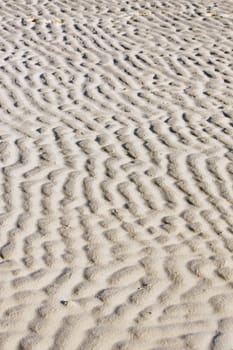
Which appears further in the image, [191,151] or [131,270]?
[191,151]

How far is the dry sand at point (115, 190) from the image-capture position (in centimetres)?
437

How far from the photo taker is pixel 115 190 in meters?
6.02

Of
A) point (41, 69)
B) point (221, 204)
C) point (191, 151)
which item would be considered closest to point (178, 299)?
point (221, 204)

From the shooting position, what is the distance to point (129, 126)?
24.3ft

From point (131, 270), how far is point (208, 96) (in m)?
3.83

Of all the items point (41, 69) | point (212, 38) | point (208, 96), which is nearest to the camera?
point (208, 96)

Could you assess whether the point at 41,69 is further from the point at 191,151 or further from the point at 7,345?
the point at 7,345

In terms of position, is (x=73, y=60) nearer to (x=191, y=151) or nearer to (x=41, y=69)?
(x=41, y=69)

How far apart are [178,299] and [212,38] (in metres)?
6.70

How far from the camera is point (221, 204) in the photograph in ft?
19.2

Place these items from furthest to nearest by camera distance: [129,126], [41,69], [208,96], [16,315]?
[41,69]
[208,96]
[129,126]
[16,315]

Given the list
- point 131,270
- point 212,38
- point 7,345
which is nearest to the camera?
point 7,345

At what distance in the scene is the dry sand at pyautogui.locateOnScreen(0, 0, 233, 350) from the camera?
437cm

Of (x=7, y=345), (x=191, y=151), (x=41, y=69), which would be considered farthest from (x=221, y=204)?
(x=41, y=69)
